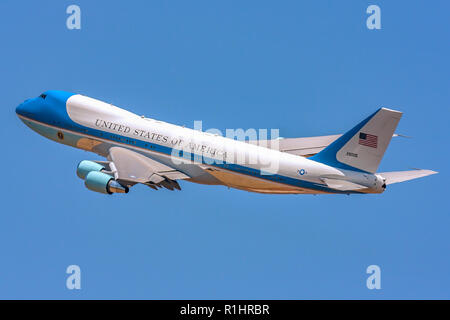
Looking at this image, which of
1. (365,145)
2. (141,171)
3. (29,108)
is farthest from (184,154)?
(29,108)

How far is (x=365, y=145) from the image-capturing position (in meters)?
56.4

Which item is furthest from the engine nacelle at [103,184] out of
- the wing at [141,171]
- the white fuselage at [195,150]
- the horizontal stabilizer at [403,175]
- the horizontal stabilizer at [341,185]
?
the horizontal stabilizer at [403,175]

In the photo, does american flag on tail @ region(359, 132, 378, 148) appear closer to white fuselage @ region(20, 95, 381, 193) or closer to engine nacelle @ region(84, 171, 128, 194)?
white fuselage @ region(20, 95, 381, 193)

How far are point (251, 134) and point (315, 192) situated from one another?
780cm

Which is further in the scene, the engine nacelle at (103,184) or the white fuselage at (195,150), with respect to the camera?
the engine nacelle at (103,184)

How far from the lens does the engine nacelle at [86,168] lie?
62469 mm

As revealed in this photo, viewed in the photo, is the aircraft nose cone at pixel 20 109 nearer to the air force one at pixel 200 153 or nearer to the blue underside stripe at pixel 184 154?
the air force one at pixel 200 153

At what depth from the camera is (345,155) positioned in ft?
188

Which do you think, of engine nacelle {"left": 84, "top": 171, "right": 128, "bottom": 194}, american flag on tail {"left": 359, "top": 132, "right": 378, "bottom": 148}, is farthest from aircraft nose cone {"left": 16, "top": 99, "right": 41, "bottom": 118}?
american flag on tail {"left": 359, "top": 132, "right": 378, "bottom": 148}

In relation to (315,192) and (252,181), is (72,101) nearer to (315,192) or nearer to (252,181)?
(252,181)

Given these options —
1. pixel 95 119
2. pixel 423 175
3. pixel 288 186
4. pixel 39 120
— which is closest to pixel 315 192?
pixel 288 186

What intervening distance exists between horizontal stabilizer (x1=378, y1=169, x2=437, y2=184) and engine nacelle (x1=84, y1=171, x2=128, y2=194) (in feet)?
53.7

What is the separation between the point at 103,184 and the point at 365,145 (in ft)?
54.3

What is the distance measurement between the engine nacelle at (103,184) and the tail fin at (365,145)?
12664mm
